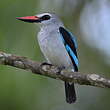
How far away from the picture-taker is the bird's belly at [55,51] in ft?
17.1

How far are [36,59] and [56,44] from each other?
1.72ft

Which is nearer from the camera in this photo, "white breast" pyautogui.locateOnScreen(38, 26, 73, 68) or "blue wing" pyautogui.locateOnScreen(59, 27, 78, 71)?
"white breast" pyautogui.locateOnScreen(38, 26, 73, 68)

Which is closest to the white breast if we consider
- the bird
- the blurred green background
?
the bird

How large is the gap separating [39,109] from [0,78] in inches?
39.0

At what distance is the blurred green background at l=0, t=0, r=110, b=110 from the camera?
542 centimetres

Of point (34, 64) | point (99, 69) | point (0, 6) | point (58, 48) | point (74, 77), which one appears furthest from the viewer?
point (99, 69)

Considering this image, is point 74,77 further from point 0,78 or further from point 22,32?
point 22,32

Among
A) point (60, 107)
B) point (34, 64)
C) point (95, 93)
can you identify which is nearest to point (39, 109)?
point (60, 107)

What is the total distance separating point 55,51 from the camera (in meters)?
5.24

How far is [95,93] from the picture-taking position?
663 cm

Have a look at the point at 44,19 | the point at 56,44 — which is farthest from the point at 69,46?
the point at 44,19

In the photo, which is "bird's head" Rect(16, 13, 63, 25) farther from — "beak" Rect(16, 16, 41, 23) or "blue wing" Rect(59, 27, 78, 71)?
"blue wing" Rect(59, 27, 78, 71)

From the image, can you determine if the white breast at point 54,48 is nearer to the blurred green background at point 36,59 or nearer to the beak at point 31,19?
the beak at point 31,19

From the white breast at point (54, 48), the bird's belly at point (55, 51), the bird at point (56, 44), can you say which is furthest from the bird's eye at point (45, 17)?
the bird's belly at point (55, 51)
